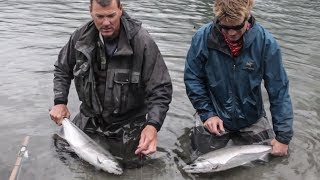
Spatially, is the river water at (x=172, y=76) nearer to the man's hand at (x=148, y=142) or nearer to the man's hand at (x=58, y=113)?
the man's hand at (x=58, y=113)

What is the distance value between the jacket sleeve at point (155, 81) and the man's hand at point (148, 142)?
1.12ft

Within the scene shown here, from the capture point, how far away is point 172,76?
9.73 meters

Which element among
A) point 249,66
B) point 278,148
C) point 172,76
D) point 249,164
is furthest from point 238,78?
point 172,76

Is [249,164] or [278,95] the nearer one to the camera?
[278,95]

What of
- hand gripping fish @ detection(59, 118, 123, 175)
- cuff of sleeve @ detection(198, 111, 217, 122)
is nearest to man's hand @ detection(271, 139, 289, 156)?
cuff of sleeve @ detection(198, 111, 217, 122)

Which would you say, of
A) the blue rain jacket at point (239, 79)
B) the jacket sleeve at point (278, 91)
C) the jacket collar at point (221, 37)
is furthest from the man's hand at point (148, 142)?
the jacket sleeve at point (278, 91)

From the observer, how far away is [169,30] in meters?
14.7

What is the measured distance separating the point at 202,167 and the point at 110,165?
113cm

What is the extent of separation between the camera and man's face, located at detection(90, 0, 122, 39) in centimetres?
532

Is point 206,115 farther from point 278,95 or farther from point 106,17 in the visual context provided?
point 106,17

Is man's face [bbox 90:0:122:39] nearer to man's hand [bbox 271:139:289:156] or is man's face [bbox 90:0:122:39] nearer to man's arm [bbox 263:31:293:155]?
man's arm [bbox 263:31:293:155]

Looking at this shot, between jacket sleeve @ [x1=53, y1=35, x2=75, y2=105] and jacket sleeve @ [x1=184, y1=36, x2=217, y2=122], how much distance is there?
1584 mm

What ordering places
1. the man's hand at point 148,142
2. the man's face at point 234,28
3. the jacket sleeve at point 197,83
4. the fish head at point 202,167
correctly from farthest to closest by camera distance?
the jacket sleeve at point 197,83 < the fish head at point 202,167 < the man's face at point 234,28 < the man's hand at point 148,142

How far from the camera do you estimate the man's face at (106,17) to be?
5324 millimetres
